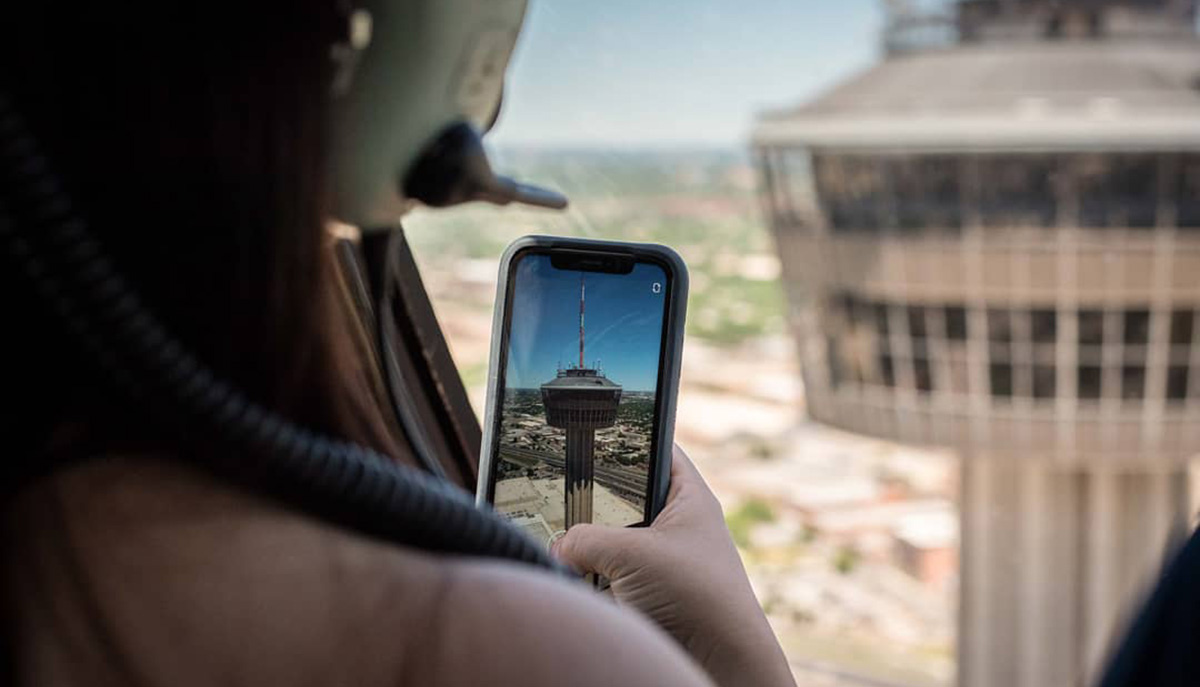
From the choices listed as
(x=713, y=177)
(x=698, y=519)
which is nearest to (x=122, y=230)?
(x=698, y=519)

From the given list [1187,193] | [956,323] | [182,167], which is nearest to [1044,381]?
[956,323]

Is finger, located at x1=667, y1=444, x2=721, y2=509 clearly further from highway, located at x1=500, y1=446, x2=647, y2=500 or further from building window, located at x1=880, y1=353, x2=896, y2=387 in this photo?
building window, located at x1=880, y1=353, x2=896, y2=387

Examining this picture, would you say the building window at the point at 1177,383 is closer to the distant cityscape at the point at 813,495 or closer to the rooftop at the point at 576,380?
the distant cityscape at the point at 813,495

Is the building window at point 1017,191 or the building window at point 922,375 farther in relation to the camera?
the building window at point 922,375

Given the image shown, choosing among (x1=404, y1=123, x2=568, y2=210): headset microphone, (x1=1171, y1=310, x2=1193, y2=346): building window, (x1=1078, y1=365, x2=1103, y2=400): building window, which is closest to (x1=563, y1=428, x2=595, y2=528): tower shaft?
(x1=404, y1=123, x2=568, y2=210): headset microphone

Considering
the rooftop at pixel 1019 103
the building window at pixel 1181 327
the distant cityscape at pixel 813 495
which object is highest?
the rooftop at pixel 1019 103

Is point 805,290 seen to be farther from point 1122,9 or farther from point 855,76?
point 1122,9

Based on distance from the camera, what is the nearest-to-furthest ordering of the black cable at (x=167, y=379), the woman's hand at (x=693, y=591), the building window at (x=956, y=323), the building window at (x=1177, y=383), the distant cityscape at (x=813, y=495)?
the black cable at (x=167, y=379), the woman's hand at (x=693, y=591), the distant cityscape at (x=813, y=495), the building window at (x=1177, y=383), the building window at (x=956, y=323)

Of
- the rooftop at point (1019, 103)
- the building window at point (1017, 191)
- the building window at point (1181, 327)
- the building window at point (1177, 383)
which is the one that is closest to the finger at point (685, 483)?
the rooftop at point (1019, 103)
